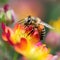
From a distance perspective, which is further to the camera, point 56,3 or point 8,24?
point 56,3

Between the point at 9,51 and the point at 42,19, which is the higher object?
the point at 42,19

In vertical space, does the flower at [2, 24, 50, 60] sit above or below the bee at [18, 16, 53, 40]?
below

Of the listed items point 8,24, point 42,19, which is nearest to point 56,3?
point 42,19

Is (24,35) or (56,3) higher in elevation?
(56,3)

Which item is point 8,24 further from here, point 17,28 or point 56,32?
point 56,32

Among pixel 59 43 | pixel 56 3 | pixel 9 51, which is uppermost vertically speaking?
pixel 56 3

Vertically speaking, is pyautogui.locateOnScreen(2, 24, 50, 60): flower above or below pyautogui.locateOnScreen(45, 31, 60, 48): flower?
below

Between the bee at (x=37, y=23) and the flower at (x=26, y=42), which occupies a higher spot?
the bee at (x=37, y=23)

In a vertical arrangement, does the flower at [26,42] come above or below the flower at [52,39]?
below

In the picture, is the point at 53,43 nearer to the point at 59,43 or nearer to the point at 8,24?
the point at 59,43
